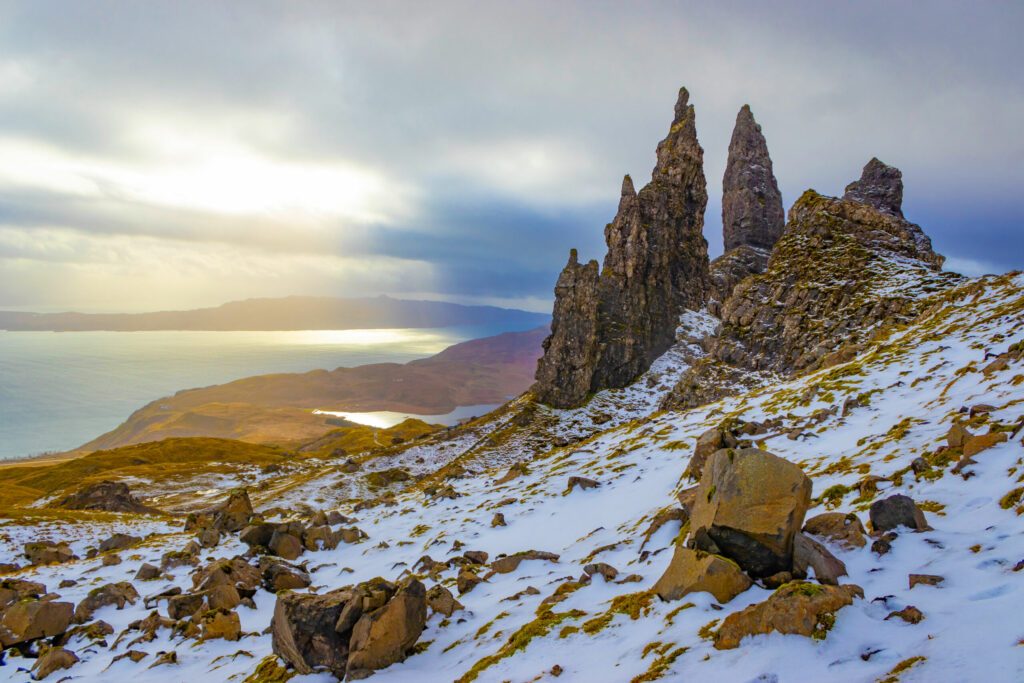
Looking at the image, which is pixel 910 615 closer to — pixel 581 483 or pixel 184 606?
pixel 581 483

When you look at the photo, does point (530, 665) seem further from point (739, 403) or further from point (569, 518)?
point (739, 403)

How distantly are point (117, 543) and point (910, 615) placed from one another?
4891cm

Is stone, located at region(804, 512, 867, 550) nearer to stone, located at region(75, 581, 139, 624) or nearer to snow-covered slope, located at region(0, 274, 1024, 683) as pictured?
snow-covered slope, located at region(0, 274, 1024, 683)

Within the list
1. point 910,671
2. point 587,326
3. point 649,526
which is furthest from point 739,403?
point 587,326

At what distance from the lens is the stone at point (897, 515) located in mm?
10922

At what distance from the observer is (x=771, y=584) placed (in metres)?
10.2

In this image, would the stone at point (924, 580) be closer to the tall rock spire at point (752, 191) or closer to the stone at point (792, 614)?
the stone at point (792, 614)

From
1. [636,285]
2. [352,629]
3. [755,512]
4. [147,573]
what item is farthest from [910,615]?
[636,285]

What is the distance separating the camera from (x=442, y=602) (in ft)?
51.5

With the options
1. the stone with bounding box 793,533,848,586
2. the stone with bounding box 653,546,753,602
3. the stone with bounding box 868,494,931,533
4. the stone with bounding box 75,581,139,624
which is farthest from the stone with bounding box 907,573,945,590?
the stone with bounding box 75,581,139,624

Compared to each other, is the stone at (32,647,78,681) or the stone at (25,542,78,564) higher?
the stone at (32,647,78,681)

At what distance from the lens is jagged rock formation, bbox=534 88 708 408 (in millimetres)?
112188

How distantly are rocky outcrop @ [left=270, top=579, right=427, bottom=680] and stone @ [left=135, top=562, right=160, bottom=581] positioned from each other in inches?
770

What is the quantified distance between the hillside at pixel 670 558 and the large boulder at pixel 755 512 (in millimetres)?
47
